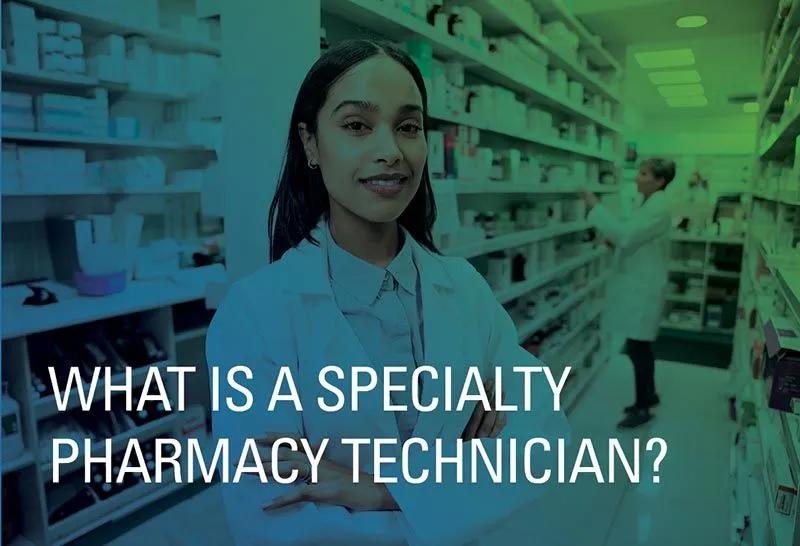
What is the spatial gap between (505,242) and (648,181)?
1640 millimetres

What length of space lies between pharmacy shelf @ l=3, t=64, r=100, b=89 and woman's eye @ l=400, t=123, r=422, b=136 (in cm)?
270

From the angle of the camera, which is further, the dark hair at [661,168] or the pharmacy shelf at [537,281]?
the dark hair at [661,168]

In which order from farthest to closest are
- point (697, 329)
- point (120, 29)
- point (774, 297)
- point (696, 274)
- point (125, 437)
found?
point (696, 274)
point (697, 329)
point (120, 29)
point (125, 437)
point (774, 297)

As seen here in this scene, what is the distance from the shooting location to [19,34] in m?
2.90

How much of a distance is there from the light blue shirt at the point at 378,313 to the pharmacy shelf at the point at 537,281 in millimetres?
1710

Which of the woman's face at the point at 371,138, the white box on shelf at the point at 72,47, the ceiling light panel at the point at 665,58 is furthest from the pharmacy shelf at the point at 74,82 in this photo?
the ceiling light panel at the point at 665,58

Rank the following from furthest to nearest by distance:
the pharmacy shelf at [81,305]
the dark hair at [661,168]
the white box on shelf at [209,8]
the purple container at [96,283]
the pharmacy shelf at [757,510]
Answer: the dark hair at [661,168] < the purple container at [96,283] < the pharmacy shelf at [81,305] < the pharmacy shelf at [757,510] < the white box on shelf at [209,8]

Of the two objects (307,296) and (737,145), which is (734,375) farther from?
(737,145)

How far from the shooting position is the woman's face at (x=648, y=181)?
12.9ft

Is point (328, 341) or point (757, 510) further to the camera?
point (757, 510)

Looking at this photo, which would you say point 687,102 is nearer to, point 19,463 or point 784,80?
point 784,80

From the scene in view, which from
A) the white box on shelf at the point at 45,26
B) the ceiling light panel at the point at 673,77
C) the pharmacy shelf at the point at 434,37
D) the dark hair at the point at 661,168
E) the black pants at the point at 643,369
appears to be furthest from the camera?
the ceiling light panel at the point at 673,77

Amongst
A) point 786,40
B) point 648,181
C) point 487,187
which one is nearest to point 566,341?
point 648,181

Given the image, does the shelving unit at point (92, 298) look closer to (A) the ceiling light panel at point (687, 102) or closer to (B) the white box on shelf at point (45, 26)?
(B) the white box on shelf at point (45, 26)
